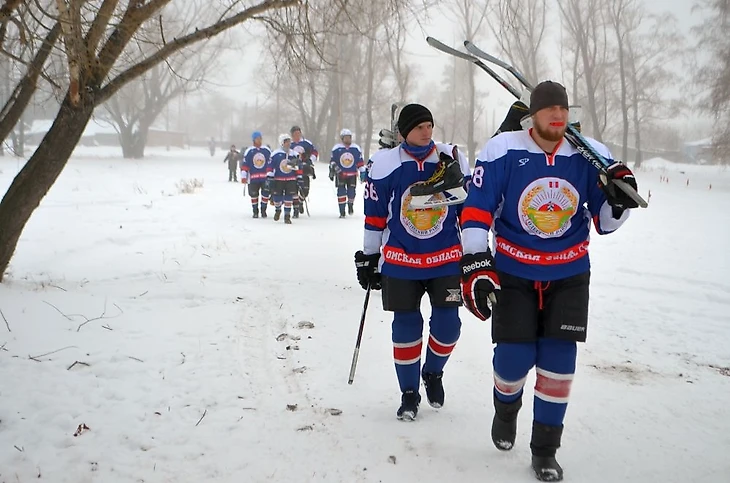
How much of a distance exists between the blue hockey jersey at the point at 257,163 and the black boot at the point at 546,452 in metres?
11.0

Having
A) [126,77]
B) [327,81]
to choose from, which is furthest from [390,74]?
[126,77]

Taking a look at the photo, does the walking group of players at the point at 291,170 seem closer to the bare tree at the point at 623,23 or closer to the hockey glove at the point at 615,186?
the hockey glove at the point at 615,186

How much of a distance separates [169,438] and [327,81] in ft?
102

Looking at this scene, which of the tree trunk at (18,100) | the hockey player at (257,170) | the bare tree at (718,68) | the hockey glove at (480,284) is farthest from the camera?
the bare tree at (718,68)

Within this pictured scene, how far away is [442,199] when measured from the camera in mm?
3439

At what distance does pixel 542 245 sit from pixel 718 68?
2294 cm

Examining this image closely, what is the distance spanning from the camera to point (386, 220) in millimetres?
3613

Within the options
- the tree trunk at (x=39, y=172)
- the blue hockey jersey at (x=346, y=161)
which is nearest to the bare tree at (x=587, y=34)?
the blue hockey jersey at (x=346, y=161)

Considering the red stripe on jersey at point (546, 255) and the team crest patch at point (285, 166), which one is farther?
the team crest patch at point (285, 166)

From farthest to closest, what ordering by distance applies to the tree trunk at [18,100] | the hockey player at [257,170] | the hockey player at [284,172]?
the hockey player at [257,170] < the hockey player at [284,172] < the tree trunk at [18,100]

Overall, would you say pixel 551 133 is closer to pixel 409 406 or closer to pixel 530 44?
pixel 409 406

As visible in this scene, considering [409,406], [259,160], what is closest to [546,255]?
[409,406]

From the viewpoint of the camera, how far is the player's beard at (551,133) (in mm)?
2773

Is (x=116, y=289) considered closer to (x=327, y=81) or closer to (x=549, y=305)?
(x=549, y=305)
